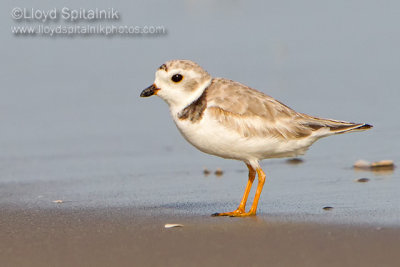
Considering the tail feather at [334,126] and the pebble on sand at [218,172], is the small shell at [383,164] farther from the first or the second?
the pebble on sand at [218,172]

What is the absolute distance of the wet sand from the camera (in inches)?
191

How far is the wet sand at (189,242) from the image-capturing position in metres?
4.84

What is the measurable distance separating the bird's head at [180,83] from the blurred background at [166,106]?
3.22 feet

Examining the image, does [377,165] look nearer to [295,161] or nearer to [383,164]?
[383,164]

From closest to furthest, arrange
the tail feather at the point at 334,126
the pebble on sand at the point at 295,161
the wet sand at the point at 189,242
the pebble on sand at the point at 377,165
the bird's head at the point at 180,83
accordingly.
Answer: the wet sand at the point at 189,242 < the bird's head at the point at 180,83 < the tail feather at the point at 334,126 < the pebble on sand at the point at 377,165 < the pebble on sand at the point at 295,161

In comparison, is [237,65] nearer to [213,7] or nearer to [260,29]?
[260,29]

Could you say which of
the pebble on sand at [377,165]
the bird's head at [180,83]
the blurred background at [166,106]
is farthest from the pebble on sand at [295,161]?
the bird's head at [180,83]

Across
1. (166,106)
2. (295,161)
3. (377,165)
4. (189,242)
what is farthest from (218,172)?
(166,106)

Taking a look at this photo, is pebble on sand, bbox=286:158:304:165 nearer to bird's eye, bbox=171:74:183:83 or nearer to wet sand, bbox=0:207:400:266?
bird's eye, bbox=171:74:183:83

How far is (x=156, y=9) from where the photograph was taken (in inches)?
706

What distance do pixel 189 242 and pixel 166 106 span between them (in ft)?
22.2

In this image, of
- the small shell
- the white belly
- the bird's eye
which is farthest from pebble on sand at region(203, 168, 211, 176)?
the bird's eye

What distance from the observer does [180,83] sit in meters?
6.70

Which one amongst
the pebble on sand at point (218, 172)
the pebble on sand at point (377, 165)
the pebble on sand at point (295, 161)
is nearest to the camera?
the pebble on sand at point (377, 165)
